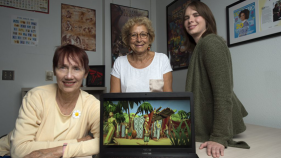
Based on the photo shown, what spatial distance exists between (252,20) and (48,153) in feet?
5.64

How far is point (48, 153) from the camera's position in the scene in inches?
28.6

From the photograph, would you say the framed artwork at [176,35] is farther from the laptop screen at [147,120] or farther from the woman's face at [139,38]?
the laptop screen at [147,120]

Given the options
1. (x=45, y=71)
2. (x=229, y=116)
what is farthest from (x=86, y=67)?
(x=45, y=71)

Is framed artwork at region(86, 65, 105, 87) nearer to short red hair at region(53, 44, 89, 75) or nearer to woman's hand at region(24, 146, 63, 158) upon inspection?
short red hair at region(53, 44, 89, 75)

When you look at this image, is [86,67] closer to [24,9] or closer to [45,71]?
[45,71]

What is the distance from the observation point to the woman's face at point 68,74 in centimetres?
88

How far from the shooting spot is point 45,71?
2.29 metres

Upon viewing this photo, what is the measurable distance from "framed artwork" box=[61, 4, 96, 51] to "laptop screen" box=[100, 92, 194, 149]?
201cm

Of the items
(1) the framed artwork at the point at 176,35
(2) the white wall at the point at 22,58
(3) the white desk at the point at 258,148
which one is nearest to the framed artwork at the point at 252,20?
(1) the framed artwork at the point at 176,35

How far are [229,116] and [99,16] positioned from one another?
2.40 meters

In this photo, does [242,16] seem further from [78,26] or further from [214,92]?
[78,26]

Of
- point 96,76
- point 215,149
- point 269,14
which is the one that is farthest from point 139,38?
point 96,76

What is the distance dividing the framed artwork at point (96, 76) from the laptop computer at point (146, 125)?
1784 mm

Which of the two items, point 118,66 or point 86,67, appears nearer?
point 86,67
